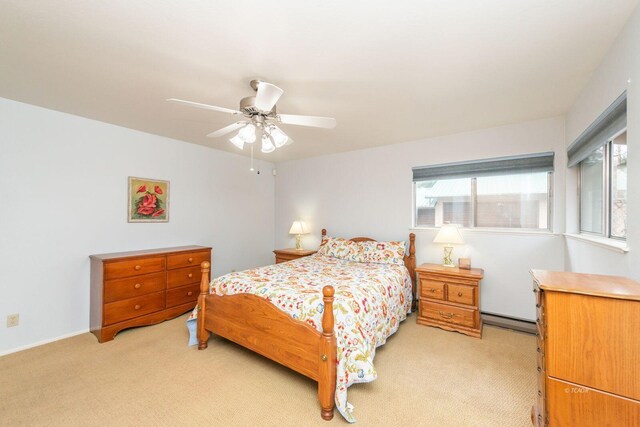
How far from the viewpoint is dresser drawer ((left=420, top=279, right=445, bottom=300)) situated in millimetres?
3127

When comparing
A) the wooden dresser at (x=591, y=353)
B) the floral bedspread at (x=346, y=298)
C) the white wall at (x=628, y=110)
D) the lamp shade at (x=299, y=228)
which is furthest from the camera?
the lamp shade at (x=299, y=228)

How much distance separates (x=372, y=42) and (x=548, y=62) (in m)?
1.31

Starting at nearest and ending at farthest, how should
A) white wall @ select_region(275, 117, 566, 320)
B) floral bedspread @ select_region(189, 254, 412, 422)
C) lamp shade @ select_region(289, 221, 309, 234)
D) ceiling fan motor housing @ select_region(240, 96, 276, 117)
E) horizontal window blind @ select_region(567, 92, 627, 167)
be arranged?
horizontal window blind @ select_region(567, 92, 627, 167)
floral bedspread @ select_region(189, 254, 412, 422)
ceiling fan motor housing @ select_region(240, 96, 276, 117)
white wall @ select_region(275, 117, 566, 320)
lamp shade @ select_region(289, 221, 309, 234)

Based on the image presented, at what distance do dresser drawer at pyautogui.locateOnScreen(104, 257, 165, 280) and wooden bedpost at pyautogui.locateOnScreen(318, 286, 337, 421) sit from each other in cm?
236

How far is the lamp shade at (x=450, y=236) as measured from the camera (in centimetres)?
320

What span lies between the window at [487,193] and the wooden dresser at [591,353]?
235 cm

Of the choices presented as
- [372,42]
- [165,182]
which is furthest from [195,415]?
[165,182]

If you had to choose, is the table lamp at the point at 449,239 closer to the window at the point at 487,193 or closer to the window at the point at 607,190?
the window at the point at 487,193

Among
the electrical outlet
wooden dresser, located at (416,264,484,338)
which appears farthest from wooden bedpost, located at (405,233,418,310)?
the electrical outlet

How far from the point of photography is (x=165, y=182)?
3686 millimetres

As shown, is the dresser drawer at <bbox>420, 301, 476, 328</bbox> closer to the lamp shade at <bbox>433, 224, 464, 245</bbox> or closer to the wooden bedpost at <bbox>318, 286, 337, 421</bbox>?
the lamp shade at <bbox>433, 224, 464, 245</bbox>

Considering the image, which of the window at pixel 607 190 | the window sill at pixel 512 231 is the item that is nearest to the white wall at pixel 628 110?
the window at pixel 607 190

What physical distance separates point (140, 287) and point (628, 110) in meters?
4.27

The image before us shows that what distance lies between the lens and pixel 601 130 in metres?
1.96
